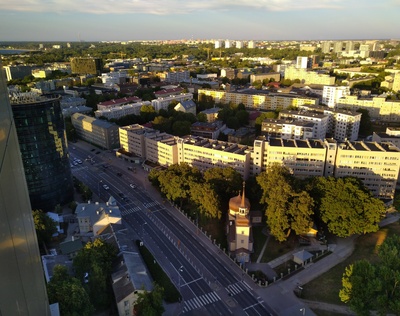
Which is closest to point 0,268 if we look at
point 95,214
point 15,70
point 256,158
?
point 95,214

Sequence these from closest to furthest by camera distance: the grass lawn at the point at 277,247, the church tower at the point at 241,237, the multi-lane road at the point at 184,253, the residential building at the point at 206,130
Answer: the multi-lane road at the point at 184,253
the church tower at the point at 241,237
the grass lawn at the point at 277,247
the residential building at the point at 206,130

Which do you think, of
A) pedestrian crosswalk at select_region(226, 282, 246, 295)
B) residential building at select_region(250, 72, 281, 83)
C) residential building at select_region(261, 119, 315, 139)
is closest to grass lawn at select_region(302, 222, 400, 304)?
pedestrian crosswalk at select_region(226, 282, 246, 295)

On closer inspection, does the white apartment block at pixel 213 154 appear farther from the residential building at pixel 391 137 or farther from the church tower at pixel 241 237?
the residential building at pixel 391 137

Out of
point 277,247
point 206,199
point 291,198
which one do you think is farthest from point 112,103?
point 277,247

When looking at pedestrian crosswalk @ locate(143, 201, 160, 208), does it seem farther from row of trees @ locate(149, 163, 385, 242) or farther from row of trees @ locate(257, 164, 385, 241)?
row of trees @ locate(257, 164, 385, 241)

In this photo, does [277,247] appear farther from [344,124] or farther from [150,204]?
[344,124]

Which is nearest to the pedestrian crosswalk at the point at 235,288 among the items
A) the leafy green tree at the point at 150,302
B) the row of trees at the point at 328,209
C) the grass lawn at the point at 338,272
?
the grass lawn at the point at 338,272
